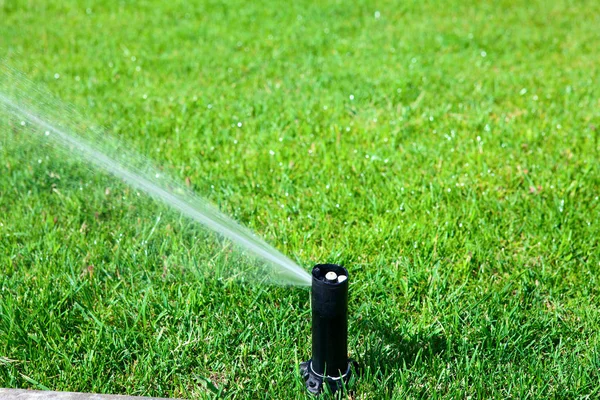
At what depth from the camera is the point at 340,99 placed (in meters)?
4.60

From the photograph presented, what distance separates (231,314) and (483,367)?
100 centimetres

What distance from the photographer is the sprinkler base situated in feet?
7.02

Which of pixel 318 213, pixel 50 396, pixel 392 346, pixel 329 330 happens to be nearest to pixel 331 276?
pixel 329 330

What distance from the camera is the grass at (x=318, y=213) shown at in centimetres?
237

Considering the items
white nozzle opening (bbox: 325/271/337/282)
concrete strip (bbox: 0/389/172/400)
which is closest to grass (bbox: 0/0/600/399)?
concrete strip (bbox: 0/389/172/400)

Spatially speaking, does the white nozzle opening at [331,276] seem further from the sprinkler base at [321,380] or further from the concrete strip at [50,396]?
the concrete strip at [50,396]

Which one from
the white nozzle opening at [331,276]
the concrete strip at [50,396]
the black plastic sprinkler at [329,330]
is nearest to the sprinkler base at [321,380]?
the black plastic sprinkler at [329,330]

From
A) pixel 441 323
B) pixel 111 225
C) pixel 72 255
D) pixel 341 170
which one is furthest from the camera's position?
pixel 341 170

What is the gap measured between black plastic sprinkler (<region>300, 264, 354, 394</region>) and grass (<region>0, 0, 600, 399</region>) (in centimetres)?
11

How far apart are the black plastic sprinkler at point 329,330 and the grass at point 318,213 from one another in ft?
0.36

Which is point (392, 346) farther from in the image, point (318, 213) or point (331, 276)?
point (318, 213)

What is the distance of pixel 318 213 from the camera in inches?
128

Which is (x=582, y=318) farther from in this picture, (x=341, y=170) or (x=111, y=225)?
(x=111, y=225)

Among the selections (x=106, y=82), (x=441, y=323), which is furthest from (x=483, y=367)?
(x=106, y=82)
